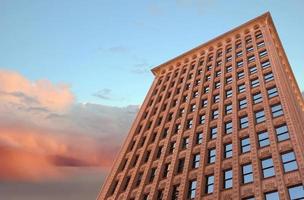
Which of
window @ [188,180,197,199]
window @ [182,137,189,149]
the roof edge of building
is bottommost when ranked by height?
window @ [188,180,197,199]

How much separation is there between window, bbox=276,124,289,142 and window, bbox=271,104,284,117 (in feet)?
6.60

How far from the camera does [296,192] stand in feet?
84.9

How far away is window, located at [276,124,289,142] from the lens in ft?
101

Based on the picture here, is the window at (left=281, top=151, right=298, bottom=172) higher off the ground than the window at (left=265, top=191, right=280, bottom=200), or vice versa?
the window at (left=281, top=151, right=298, bottom=172)

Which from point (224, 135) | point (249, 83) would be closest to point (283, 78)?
point (249, 83)

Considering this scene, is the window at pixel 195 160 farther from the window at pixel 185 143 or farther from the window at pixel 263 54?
the window at pixel 263 54

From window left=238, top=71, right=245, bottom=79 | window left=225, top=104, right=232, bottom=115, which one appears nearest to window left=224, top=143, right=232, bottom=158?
window left=225, top=104, right=232, bottom=115

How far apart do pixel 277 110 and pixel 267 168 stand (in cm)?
778

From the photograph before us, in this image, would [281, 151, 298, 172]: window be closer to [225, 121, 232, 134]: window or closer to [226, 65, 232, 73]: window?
[225, 121, 232, 134]: window

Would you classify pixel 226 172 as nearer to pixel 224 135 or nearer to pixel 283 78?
pixel 224 135

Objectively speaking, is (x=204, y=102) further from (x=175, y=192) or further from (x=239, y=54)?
(x=175, y=192)

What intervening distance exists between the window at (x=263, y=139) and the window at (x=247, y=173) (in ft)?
8.25

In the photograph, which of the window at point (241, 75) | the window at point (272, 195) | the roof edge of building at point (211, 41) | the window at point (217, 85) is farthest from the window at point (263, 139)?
the roof edge of building at point (211, 41)

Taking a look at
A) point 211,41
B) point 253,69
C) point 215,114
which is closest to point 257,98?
point 215,114
